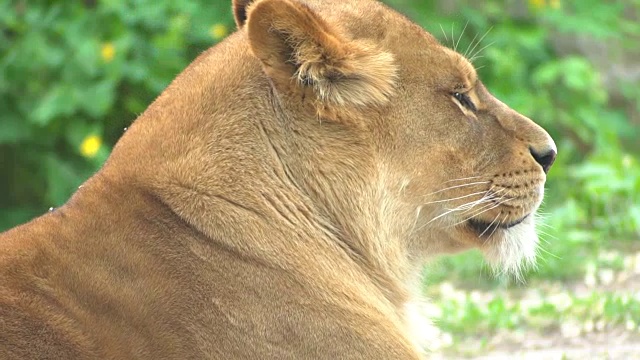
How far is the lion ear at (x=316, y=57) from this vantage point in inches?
110

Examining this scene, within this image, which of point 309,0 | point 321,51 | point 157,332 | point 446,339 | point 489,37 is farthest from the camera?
point 489,37

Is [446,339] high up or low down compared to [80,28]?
down

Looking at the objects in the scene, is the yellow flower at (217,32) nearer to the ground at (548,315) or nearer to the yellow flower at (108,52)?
the yellow flower at (108,52)

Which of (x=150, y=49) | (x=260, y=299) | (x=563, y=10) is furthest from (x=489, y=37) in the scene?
(x=260, y=299)

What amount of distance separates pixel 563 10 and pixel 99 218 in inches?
238

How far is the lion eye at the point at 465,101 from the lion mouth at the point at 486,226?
0.31 meters

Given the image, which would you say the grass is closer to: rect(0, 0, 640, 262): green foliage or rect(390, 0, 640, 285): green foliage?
rect(0, 0, 640, 262): green foliage

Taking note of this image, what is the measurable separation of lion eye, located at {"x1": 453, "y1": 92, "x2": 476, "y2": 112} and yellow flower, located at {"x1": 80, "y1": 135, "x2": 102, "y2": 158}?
340cm

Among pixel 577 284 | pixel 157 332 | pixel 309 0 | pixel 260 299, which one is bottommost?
pixel 157 332

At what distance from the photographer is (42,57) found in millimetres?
6254

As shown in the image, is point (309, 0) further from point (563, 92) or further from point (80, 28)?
point (563, 92)

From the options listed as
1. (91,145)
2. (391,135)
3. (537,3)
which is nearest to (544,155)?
(391,135)

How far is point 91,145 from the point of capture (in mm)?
6234

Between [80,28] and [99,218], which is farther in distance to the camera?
[80,28]
